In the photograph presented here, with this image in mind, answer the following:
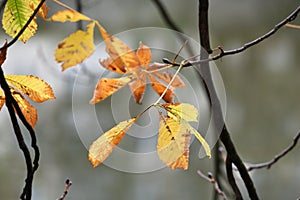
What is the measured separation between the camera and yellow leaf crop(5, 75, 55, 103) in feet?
0.64

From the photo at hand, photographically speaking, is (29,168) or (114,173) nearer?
(29,168)

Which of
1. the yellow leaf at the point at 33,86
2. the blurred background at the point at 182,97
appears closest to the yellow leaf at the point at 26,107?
the yellow leaf at the point at 33,86

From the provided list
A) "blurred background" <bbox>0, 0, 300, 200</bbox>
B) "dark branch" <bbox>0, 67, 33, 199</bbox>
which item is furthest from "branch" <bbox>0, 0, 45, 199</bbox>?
"blurred background" <bbox>0, 0, 300, 200</bbox>

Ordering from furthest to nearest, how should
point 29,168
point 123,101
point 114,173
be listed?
point 114,173, point 123,101, point 29,168

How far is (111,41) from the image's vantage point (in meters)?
0.19

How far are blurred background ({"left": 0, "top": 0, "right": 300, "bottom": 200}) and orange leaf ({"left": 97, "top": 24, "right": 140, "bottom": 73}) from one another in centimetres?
A: 64

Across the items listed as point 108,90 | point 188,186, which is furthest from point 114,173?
point 108,90

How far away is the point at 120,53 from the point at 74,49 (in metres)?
0.04

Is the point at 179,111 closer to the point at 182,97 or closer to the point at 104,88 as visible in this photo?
the point at 104,88

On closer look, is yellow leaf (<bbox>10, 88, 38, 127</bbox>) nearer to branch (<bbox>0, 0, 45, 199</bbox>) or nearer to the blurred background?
branch (<bbox>0, 0, 45, 199</bbox>)

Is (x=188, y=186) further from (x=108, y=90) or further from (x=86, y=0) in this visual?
(x=108, y=90)

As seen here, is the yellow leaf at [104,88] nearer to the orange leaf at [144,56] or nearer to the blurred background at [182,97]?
the orange leaf at [144,56]

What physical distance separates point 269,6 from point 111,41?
3.01 ft

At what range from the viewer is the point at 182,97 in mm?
830
